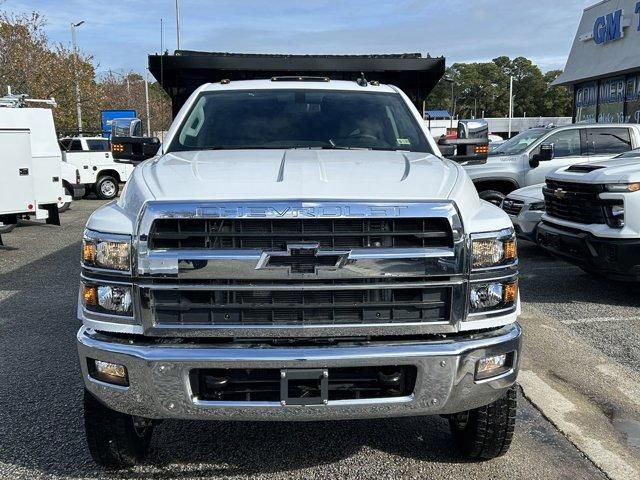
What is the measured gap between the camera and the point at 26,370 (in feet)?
15.8

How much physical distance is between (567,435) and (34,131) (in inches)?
448

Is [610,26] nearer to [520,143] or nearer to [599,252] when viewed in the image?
[520,143]

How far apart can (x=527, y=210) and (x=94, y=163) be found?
14754 millimetres

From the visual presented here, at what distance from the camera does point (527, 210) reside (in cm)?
865

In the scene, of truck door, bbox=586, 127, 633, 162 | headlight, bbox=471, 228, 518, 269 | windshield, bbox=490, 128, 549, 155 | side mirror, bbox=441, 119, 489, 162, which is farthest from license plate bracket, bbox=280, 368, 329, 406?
truck door, bbox=586, 127, 633, 162

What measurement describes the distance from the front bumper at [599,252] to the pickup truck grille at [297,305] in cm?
397

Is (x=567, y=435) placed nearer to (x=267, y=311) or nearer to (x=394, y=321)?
(x=394, y=321)

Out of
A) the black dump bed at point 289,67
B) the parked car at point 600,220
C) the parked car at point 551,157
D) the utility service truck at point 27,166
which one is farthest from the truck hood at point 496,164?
the utility service truck at point 27,166

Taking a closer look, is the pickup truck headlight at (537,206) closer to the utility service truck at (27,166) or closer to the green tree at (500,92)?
the utility service truck at (27,166)

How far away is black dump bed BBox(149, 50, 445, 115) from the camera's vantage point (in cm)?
630

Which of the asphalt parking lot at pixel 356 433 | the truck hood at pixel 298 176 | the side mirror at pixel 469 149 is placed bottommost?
the asphalt parking lot at pixel 356 433

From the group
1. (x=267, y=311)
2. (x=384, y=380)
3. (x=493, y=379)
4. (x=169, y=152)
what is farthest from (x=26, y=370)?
(x=493, y=379)

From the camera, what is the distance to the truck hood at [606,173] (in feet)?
20.5

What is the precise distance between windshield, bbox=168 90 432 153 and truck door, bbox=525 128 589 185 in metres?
6.79
